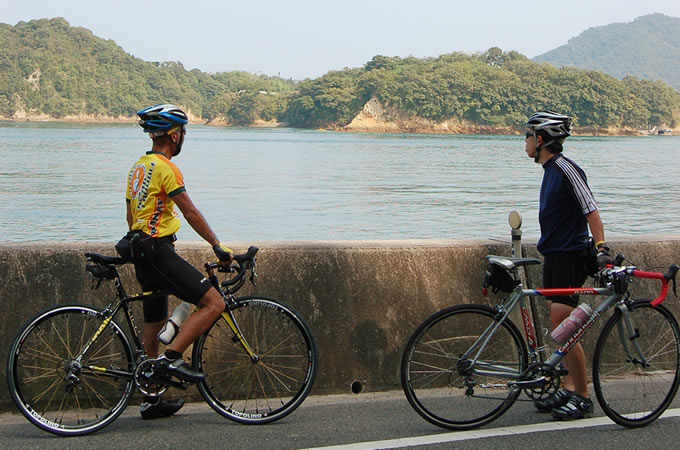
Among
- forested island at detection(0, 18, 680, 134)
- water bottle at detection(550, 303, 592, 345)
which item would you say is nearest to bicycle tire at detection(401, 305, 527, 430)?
water bottle at detection(550, 303, 592, 345)

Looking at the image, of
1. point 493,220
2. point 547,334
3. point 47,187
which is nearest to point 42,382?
point 547,334

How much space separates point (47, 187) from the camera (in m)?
40.2

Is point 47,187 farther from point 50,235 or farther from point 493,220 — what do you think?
point 493,220

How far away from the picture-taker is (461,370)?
4.74m

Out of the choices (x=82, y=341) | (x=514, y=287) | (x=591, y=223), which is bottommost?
(x=82, y=341)

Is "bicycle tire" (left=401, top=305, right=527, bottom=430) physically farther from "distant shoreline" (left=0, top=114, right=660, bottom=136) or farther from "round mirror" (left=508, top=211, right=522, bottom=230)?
"distant shoreline" (left=0, top=114, right=660, bottom=136)

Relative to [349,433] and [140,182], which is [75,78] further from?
[349,433]

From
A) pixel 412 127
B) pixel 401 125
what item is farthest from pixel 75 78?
pixel 412 127

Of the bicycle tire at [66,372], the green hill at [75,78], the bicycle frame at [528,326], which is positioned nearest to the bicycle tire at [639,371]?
the bicycle frame at [528,326]

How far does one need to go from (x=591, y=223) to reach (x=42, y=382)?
340 cm

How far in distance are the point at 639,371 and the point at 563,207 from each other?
1.10 meters

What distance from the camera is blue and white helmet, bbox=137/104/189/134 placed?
4.69m

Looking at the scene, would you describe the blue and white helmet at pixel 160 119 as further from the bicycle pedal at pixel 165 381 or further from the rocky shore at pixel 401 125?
the rocky shore at pixel 401 125

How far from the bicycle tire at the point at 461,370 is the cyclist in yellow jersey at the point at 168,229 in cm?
121
